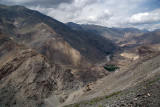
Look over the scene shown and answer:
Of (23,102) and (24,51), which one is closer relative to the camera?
(23,102)

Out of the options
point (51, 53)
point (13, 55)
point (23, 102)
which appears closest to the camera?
point (23, 102)

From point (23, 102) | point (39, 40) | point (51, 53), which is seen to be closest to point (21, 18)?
point (39, 40)

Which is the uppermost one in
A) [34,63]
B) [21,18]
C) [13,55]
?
[21,18]

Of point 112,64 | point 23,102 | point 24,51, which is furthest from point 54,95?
point 112,64

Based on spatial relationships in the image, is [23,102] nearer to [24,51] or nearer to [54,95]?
[54,95]

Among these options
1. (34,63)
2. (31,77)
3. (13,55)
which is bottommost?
(31,77)

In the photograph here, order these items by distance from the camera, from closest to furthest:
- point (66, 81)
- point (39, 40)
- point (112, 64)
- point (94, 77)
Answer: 1. point (66, 81)
2. point (94, 77)
3. point (39, 40)
4. point (112, 64)

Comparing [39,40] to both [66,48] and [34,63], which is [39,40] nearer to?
[66,48]

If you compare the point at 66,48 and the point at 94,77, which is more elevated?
the point at 66,48

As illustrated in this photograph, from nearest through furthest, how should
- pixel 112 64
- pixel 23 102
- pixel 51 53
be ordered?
pixel 23 102 → pixel 51 53 → pixel 112 64
